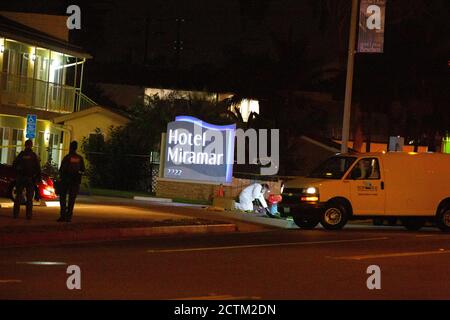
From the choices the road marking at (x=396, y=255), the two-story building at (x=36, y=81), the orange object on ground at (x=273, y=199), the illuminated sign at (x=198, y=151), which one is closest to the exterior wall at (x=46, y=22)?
the two-story building at (x=36, y=81)

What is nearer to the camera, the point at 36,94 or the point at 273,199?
the point at 273,199

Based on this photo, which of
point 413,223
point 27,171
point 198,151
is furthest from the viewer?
point 198,151

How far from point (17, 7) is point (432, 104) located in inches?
1042

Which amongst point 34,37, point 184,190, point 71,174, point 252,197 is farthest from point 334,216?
point 34,37

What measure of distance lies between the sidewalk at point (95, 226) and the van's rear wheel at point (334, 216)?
2.70 meters

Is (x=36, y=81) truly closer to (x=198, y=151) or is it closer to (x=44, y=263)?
(x=198, y=151)

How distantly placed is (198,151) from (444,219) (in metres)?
11.6

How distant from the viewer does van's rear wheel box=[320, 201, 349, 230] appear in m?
25.1

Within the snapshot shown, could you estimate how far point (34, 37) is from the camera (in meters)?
41.4

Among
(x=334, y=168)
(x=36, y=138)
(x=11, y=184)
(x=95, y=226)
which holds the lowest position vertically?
(x=95, y=226)

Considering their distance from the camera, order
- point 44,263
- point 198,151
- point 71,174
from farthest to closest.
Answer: point 198,151 < point 71,174 < point 44,263

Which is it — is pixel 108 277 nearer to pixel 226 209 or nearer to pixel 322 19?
pixel 226 209

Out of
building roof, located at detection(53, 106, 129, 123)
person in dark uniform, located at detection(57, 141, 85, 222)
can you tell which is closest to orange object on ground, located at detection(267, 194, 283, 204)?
person in dark uniform, located at detection(57, 141, 85, 222)

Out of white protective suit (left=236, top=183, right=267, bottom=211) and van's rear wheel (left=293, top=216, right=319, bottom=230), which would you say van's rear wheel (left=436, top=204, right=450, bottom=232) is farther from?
white protective suit (left=236, top=183, right=267, bottom=211)
